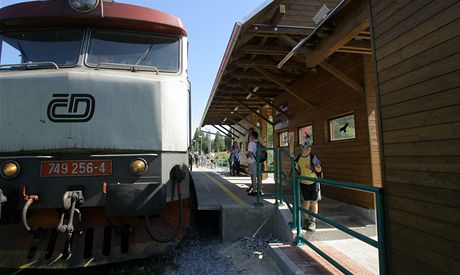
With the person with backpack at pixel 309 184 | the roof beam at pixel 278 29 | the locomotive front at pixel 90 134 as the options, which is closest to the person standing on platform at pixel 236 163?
the roof beam at pixel 278 29

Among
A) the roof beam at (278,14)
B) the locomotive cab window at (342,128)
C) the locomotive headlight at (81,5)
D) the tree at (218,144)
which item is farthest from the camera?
the tree at (218,144)

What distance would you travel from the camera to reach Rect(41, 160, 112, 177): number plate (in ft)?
11.6

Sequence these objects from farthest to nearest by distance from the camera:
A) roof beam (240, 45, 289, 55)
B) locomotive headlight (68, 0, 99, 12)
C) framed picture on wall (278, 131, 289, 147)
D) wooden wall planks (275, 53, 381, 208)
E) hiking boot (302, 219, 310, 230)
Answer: framed picture on wall (278, 131, 289, 147) < roof beam (240, 45, 289, 55) < wooden wall planks (275, 53, 381, 208) < hiking boot (302, 219, 310, 230) < locomotive headlight (68, 0, 99, 12)

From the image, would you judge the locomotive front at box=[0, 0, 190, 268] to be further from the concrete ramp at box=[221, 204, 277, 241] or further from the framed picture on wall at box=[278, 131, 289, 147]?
the framed picture on wall at box=[278, 131, 289, 147]

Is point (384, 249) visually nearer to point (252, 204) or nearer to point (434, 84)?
point (434, 84)

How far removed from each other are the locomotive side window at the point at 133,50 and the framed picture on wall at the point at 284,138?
6850 mm

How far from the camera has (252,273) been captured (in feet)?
13.7

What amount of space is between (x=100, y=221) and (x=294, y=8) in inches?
217

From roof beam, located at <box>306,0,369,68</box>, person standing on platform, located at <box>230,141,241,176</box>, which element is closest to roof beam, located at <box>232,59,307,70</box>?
roof beam, located at <box>306,0,369,68</box>

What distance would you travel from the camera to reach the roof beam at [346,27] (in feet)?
13.5

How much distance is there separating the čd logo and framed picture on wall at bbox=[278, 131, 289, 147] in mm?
7746

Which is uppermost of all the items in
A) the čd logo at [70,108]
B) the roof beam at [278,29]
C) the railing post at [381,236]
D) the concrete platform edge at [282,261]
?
the roof beam at [278,29]

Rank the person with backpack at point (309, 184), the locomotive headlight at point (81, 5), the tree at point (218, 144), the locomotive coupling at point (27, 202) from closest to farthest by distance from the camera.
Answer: the locomotive coupling at point (27, 202), the locomotive headlight at point (81, 5), the person with backpack at point (309, 184), the tree at point (218, 144)

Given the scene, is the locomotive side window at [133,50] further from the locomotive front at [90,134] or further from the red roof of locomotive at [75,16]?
the red roof of locomotive at [75,16]
